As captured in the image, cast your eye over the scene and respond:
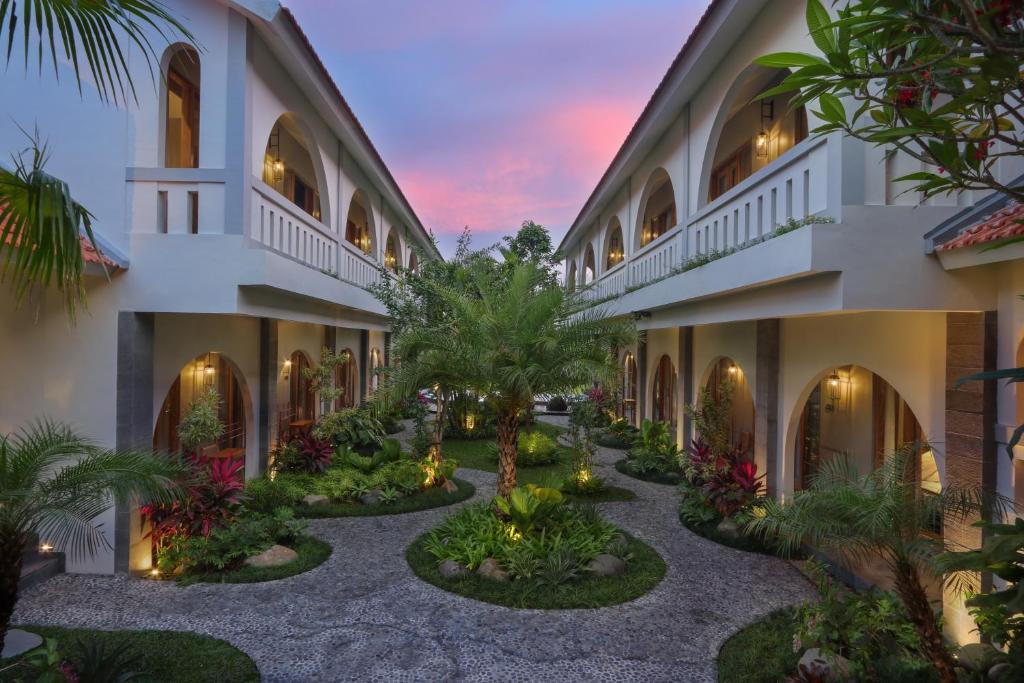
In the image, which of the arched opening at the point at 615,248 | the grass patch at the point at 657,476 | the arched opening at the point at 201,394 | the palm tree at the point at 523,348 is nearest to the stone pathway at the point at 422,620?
the palm tree at the point at 523,348

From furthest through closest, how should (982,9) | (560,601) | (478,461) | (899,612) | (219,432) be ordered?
(478,461), (219,432), (560,601), (899,612), (982,9)

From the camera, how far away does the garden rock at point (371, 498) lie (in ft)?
33.1

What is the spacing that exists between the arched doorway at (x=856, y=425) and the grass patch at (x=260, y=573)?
7.59 metres

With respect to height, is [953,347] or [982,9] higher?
[982,9]

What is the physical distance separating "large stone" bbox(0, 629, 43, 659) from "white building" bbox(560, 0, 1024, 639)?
7.84 meters

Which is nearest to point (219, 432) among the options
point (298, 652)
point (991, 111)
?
point (298, 652)

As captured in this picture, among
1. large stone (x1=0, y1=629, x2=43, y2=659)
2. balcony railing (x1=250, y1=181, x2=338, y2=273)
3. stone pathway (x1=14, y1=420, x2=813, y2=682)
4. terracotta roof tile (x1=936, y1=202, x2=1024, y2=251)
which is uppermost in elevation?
balcony railing (x1=250, y1=181, x2=338, y2=273)

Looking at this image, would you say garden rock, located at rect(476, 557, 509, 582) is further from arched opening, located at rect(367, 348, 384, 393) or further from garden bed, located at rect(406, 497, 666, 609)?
arched opening, located at rect(367, 348, 384, 393)

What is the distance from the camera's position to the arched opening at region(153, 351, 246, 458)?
33.9 ft

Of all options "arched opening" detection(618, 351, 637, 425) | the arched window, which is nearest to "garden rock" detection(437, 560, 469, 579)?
the arched window

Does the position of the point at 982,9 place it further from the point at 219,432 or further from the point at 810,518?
the point at 219,432

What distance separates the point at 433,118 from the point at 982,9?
36745mm

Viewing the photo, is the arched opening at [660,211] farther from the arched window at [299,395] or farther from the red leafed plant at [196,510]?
the red leafed plant at [196,510]

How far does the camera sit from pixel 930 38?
7.90 feet
